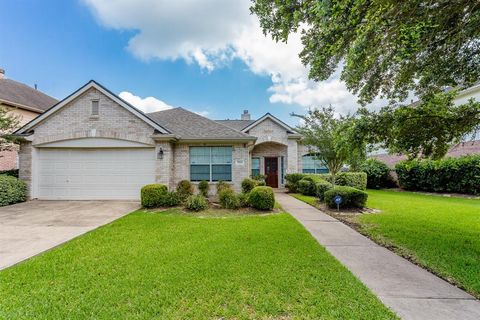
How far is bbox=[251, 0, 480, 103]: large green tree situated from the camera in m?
4.41

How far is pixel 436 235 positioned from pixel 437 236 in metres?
0.11

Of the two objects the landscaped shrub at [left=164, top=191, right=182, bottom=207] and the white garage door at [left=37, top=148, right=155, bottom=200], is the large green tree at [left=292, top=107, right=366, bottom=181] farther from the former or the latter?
the white garage door at [left=37, top=148, right=155, bottom=200]

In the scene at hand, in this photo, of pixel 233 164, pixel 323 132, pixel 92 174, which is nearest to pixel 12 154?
pixel 92 174

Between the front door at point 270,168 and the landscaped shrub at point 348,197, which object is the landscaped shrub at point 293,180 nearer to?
the front door at point 270,168

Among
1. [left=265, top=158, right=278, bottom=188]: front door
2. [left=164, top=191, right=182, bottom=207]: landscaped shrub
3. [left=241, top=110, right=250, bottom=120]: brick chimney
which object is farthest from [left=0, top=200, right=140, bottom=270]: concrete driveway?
[left=241, top=110, right=250, bottom=120]: brick chimney

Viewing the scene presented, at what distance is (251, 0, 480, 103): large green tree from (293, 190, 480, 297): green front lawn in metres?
3.99

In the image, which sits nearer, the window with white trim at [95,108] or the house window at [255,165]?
the window with white trim at [95,108]

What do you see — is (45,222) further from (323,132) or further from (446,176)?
Result: (446,176)

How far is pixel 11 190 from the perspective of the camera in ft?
35.5

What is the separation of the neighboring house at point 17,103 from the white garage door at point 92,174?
244 inches

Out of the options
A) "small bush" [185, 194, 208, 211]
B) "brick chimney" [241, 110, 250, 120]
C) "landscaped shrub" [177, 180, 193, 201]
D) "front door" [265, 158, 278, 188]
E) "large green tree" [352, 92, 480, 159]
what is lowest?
"small bush" [185, 194, 208, 211]

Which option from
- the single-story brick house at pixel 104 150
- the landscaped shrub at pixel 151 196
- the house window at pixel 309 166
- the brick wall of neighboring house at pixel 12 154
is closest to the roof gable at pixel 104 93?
the single-story brick house at pixel 104 150

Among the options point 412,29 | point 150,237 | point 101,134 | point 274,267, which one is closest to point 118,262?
point 150,237

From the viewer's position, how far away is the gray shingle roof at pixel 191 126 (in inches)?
484
